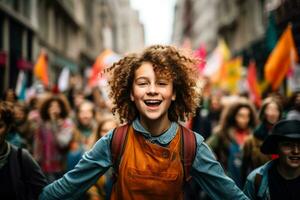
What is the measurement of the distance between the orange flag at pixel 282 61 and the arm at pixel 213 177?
6.29 metres

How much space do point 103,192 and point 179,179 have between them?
242cm

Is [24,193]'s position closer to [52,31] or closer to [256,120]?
[256,120]

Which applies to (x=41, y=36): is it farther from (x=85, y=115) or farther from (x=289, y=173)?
(x=289, y=173)

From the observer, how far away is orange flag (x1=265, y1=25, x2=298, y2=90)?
29.7 ft

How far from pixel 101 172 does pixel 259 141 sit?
9.32ft

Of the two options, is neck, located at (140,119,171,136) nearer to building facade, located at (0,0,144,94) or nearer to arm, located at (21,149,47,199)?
arm, located at (21,149,47,199)

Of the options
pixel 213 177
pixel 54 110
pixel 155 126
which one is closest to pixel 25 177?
pixel 155 126

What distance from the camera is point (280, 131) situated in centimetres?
372

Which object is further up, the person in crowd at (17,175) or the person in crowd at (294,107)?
the person in crowd at (294,107)

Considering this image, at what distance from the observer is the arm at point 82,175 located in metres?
2.98

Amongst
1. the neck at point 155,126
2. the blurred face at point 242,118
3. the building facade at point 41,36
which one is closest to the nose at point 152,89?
the neck at point 155,126

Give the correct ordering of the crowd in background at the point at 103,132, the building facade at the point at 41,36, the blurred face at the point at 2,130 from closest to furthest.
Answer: the blurred face at the point at 2,130, the crowd in background at the point at 103,132, the building facade at the point at 41,36

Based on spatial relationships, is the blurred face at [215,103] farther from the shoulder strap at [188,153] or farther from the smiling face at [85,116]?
the shoulder strap at [188,153]

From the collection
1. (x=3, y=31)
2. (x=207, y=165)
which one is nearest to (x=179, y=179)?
(x=207, y=165)
